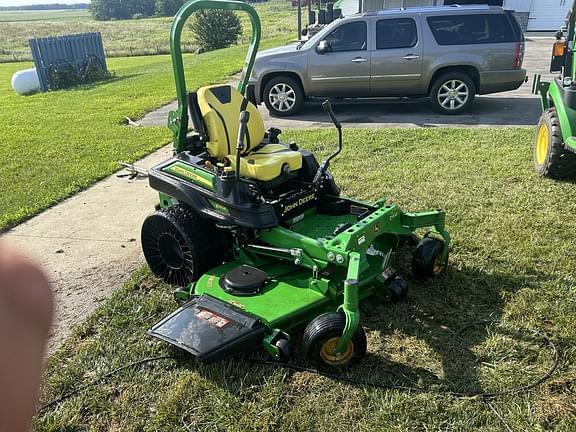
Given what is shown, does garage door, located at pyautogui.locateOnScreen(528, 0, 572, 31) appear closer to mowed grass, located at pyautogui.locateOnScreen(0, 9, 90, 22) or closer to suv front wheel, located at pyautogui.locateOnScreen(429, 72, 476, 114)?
suv front wheel, located at pyautogui.locateOnScreen(429, 72, 476, 114)

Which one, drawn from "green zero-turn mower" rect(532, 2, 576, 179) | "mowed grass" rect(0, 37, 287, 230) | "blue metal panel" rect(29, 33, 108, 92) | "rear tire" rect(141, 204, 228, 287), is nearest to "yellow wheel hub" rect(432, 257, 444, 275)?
"rear tire" rect(141, 204, 228, 287)

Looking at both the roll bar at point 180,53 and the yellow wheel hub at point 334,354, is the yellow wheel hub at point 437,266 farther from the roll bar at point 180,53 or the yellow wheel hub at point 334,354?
the roll bar at point 180,53

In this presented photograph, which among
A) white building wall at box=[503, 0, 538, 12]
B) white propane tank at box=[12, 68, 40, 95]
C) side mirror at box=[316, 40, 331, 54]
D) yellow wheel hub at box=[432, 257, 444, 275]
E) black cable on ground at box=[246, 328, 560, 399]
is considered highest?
side mirror at box=[316, 40, 331, 54]

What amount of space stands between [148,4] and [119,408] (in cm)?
10615

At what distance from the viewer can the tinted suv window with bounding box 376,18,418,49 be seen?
9.70 metres

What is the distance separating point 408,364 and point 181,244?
1.91m

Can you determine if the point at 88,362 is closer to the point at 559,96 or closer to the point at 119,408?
the point at 119,408

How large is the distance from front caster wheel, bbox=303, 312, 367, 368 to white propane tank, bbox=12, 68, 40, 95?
54.3 ft

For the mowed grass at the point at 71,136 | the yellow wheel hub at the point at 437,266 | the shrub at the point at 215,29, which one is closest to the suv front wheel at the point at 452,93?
the mowed grass at the point at 71,136

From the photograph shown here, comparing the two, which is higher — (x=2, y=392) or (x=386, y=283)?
(x=2, y=392)

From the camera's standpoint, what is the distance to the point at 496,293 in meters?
4.07

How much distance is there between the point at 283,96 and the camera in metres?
10.5

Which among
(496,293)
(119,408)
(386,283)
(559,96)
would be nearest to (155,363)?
(119,408)

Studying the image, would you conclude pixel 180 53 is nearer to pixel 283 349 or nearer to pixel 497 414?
pixel 283 349
